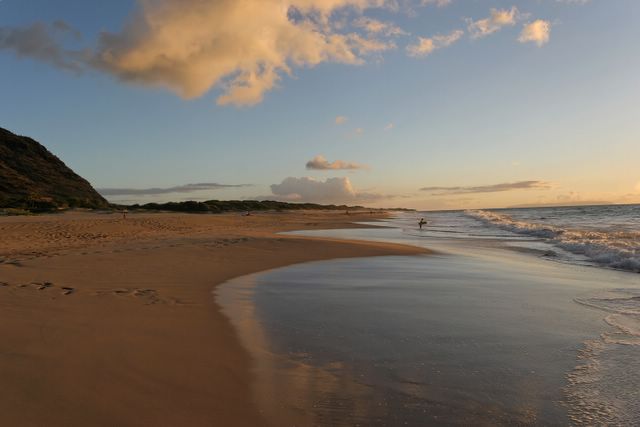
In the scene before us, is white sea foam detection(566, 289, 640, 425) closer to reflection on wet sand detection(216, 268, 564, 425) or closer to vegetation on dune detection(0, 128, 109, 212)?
reflection on wet sand detection(216, 268, 564, 425)

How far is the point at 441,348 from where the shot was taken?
172 inches

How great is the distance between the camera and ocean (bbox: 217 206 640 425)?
310 cm

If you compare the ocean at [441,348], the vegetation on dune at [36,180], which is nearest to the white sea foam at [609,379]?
the ocean at [441,348]

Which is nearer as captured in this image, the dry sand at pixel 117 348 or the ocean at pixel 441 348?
the dry sand at pixel 117 348

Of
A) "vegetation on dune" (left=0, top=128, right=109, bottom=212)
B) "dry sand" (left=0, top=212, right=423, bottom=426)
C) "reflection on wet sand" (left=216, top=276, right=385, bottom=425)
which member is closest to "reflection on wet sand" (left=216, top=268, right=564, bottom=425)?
"reflection on wet sand" (left=216, top=276, right=385, bottom=425)

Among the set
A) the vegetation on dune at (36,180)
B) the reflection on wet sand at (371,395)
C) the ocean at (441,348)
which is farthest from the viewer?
the vegetation on dune at (36,180)

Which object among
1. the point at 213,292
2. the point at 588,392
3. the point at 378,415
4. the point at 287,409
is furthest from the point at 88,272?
the point at 588,392

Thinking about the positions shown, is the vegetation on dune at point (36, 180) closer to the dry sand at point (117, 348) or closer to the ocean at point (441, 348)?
the dry sand at point (117, 348)

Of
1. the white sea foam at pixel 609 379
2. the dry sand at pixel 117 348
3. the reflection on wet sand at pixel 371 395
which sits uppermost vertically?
the dry sand at pixel 117 348

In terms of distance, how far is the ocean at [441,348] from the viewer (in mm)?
3096

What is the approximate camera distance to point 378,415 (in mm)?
2998

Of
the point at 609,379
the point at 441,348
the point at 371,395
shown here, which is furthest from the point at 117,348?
the point at 609,379

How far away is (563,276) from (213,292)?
7.77m

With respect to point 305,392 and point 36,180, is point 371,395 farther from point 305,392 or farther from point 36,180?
point 36,180
